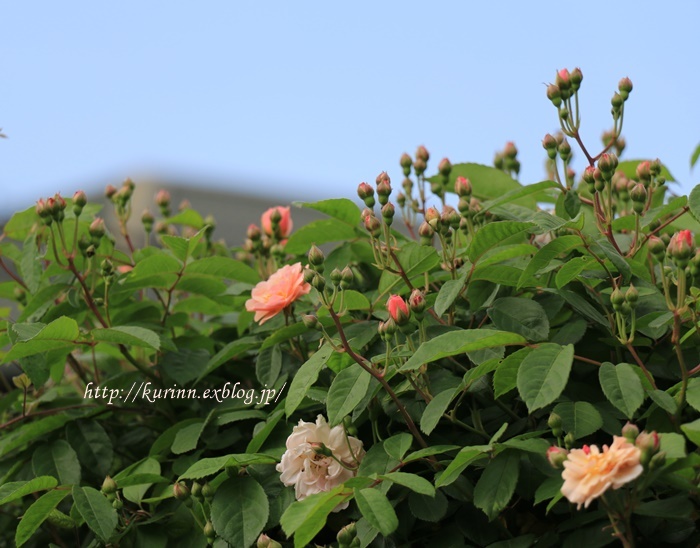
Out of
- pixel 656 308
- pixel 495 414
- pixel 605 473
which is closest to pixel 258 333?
pixel 495 414

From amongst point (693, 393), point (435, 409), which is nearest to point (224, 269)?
point (435, 409)

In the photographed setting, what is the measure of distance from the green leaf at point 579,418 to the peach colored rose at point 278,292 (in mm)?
450

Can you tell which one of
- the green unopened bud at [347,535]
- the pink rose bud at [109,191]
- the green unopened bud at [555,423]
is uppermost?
the pink rose bud at [109,191]

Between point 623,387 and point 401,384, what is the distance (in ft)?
1.03

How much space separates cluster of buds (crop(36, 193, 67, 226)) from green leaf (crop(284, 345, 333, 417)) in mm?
551

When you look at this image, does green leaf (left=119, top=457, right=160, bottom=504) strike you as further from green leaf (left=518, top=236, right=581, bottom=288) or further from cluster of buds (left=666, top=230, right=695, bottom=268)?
cluster of buds (left=666, top=230, right=695, bottom=268)

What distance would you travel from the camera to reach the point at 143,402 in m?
1.59

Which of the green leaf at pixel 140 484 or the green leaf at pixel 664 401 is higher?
the green leaf at pixel 664 401

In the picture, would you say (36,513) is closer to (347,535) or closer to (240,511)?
(240,511)

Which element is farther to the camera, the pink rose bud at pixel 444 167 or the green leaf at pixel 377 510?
the pink rose bud at pixel 444 167

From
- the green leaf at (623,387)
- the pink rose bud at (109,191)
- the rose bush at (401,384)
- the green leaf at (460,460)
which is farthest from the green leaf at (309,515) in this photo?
the pink rose bud at (109,191)

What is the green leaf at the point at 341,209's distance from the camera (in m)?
1.44

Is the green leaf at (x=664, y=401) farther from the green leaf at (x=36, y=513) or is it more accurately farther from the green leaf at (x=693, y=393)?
the green leaf at (x=36, y=513)

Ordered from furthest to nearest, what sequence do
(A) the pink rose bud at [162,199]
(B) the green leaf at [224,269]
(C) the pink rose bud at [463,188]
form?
(A) the pink rose bud at [162,199], (B) the green leaf at [224,269], (C) the pink rose bud at [463,188]
